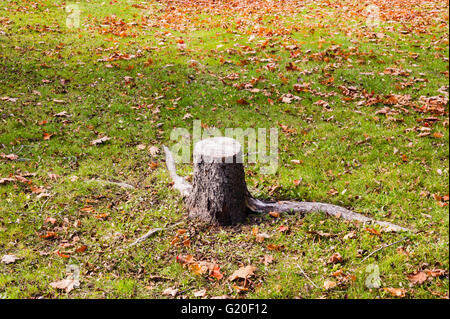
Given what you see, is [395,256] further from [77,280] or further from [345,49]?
[345,49]

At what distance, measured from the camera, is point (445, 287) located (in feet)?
11.0

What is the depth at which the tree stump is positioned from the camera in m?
4.36

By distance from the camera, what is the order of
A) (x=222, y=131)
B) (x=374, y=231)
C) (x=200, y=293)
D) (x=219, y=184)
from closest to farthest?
(x=200, y=293) → (x=374, y=231) → (x=219, y=184) → (x=222, y=131)

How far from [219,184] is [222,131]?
2.57 m

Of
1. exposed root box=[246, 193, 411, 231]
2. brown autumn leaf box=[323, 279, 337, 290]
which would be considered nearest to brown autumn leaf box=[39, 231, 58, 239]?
exposed root box=[246, 193, 411, 231]

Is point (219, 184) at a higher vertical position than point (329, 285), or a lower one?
higher

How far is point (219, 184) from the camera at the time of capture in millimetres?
4445

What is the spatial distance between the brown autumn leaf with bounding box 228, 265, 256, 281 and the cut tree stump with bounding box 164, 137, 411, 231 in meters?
0.84

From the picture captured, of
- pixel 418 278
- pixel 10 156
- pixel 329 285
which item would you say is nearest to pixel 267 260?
pixel 329 285

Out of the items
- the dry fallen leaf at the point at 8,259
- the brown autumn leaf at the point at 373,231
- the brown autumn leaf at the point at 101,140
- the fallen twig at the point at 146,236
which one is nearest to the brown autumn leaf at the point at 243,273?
the fallen twig at the point at 146,236

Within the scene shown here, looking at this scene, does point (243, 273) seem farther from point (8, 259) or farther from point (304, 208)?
point (8, 259)

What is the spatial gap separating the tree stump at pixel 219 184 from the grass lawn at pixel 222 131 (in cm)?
18

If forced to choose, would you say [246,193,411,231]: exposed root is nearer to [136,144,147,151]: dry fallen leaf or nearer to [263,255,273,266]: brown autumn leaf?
[263,255,273,266]: brown autumn leaf

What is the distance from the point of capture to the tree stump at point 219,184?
14.3 feet
